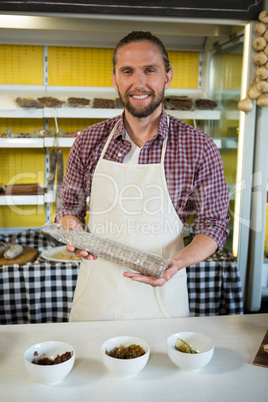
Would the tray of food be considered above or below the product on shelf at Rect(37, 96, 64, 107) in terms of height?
below

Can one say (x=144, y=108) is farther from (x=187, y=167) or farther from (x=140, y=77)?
(x=187, y=167)

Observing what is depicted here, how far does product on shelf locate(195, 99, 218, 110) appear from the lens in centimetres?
315

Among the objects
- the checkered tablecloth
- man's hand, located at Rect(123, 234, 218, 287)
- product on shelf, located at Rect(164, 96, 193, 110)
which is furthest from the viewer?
product on shelf, located at Rect(164, 96, 193, 110)

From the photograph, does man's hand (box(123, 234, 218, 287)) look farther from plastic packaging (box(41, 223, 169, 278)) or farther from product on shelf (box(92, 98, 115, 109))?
product on shelf (box(92, 98, 115, 109))

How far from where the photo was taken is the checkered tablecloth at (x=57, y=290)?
2.62 meters

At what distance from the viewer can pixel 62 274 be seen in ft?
8.70

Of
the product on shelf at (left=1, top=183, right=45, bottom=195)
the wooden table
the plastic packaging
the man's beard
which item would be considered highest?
the man's beard

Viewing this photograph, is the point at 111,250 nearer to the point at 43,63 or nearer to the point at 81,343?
the point at 81,343

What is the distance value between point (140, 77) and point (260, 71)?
4.83ft

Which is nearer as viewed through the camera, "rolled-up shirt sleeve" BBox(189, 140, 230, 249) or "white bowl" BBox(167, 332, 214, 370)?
"white bowl" BBox(167, 332, 214, 370)

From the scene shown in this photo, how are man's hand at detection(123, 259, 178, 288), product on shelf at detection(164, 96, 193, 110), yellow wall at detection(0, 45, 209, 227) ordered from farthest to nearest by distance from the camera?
1. yellow wall at detection(0, 45, 209, 227)
2. product on shelf at detection(164, 96, 193, 110)
3. man's hand at detection(123, 259, 178, 288)

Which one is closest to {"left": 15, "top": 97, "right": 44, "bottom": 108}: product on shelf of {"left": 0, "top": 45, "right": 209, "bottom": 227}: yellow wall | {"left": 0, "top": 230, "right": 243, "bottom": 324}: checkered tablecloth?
{"left": 0, "top": 45, "right": 209, "bottom": 227}: yellow wall

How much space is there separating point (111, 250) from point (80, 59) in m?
2.31

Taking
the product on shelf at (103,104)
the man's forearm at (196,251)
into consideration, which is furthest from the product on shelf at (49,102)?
the man's forearm at (196,251)
